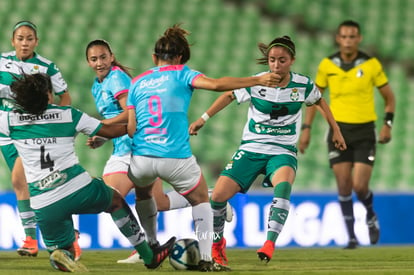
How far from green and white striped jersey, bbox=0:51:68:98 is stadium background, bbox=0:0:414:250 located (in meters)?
4.70

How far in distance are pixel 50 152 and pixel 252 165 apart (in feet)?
5.78

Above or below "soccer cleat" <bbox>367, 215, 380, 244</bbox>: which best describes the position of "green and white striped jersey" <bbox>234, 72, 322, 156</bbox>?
above

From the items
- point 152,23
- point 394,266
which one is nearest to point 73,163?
point 394,266

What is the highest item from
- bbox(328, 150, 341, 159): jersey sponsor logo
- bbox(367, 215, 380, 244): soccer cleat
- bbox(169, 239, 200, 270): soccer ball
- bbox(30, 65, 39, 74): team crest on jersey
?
bbox(30, 65, 39, 74): team crest on jersey

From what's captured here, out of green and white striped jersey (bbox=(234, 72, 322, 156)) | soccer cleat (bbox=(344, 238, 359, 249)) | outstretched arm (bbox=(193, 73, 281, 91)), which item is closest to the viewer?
outstretched arm (bbox=(193, 73, 281, 91))

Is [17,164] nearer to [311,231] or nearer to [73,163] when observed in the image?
[73,163]

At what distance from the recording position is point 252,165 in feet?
22.6

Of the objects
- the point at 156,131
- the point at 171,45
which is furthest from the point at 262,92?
the point at 156,131

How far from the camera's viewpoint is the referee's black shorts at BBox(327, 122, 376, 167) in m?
8.84

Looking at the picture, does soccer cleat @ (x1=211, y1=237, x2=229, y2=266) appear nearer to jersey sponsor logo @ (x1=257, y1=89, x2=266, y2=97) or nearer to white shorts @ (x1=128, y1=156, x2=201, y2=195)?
white shorts @ (x1=128, y1=156, x2=201, y2=195)

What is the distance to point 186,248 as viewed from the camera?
6.04 meters

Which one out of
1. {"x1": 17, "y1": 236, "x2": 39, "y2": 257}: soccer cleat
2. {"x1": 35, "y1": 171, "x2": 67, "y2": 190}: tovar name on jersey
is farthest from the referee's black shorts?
{"x1": 35, "y1": 171, "x2": 67, "y2": 190}: tovar name on jersey

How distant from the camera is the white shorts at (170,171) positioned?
5.86 metres

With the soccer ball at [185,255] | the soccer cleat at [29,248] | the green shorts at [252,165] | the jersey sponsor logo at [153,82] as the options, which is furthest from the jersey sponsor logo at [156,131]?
the soccer cleat at [29,248]
